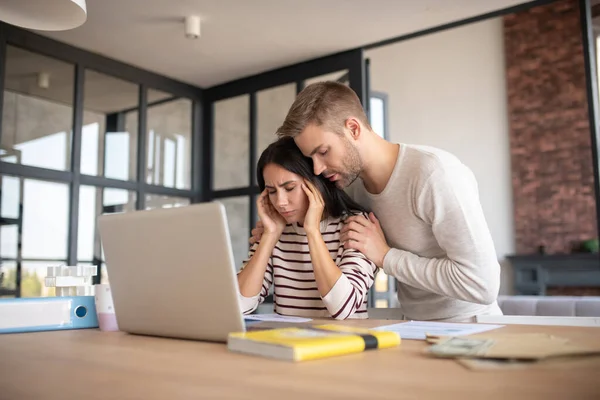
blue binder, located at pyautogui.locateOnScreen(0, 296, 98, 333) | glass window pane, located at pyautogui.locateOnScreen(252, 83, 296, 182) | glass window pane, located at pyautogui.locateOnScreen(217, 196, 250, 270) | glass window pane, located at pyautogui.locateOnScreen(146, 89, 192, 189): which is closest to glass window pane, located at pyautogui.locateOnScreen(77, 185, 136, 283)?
glass window pane, located at pyautogui.locateOnScreen(146, 89, 192, 189)

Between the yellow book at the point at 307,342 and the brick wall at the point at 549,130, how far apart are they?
670 centimetres

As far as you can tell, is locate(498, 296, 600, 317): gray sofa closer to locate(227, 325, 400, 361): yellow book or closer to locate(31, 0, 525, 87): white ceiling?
locate(31, 0, 525, 87): white ceiling

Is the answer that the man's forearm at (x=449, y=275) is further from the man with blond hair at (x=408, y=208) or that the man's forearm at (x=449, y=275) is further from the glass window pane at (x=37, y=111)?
the glass window pane at (x=37, y=111)

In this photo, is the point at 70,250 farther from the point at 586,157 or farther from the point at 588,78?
the point at 586,157

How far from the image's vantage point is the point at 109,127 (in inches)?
159

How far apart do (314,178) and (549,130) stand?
6.12 m

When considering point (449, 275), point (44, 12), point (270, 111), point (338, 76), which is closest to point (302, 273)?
point (449, 275)

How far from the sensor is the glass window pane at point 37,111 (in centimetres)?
347

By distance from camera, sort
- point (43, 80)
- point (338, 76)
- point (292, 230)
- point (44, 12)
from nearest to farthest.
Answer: point (44, 12), point (292, 230), point (43, 80), point (338, 76)

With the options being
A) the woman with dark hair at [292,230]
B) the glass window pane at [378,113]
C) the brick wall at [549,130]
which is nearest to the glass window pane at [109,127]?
the woman with dark hair at [292,230]

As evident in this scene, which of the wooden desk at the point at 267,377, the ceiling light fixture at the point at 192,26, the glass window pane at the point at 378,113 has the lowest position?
the wooden desk at the point at 267,377

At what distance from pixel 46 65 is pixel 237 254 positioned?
1841 millimetres

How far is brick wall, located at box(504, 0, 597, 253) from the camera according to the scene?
6.90m

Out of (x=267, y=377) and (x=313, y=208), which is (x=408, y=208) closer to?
(x=313, y=208)
